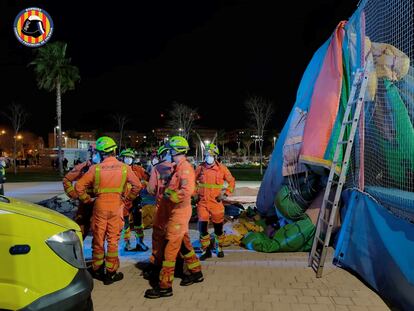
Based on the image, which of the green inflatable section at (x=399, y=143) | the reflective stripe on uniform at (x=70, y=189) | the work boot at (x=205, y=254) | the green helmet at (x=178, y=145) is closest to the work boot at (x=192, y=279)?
the work boot at (x=205, y=254)

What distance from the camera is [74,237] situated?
3.28 m

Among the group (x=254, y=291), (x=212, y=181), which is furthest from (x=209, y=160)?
(x=254, y=291)

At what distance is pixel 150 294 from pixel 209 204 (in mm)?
2401

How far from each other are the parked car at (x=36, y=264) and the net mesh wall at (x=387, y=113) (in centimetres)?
399

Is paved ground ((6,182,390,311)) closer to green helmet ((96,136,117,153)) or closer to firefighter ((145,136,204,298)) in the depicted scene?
firefighter ((145,136,204,298))

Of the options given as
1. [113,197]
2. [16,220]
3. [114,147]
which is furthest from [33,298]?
[114,147]

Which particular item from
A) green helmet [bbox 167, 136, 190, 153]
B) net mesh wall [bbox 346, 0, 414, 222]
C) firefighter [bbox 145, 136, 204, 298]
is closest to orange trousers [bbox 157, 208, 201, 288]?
firefighter [bbox 145, 136, 204, 298]

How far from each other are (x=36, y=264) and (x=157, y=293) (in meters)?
2.53

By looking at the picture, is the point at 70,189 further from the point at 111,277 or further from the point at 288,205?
the point at 288,205

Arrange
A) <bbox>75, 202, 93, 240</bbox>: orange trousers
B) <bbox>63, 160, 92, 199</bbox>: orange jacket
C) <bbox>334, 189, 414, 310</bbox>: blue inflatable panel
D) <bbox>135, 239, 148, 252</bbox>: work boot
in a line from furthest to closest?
<bbox>135, 239, 148, 252</bbox>: work boot, <bbox>75, 202, 93, 240</bbox>: orange trousers, <bbox>63, 160, 92, 199</bbox>: orange jacket, <bbox>334, 189, 414, 310</bbox>: blue inflatable panel

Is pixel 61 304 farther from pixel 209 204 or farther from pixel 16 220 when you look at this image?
pixel 209 204

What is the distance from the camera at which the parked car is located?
284 cm

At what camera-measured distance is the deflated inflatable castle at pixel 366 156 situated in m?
5.14

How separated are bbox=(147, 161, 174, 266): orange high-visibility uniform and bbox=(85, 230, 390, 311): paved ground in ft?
1.50
